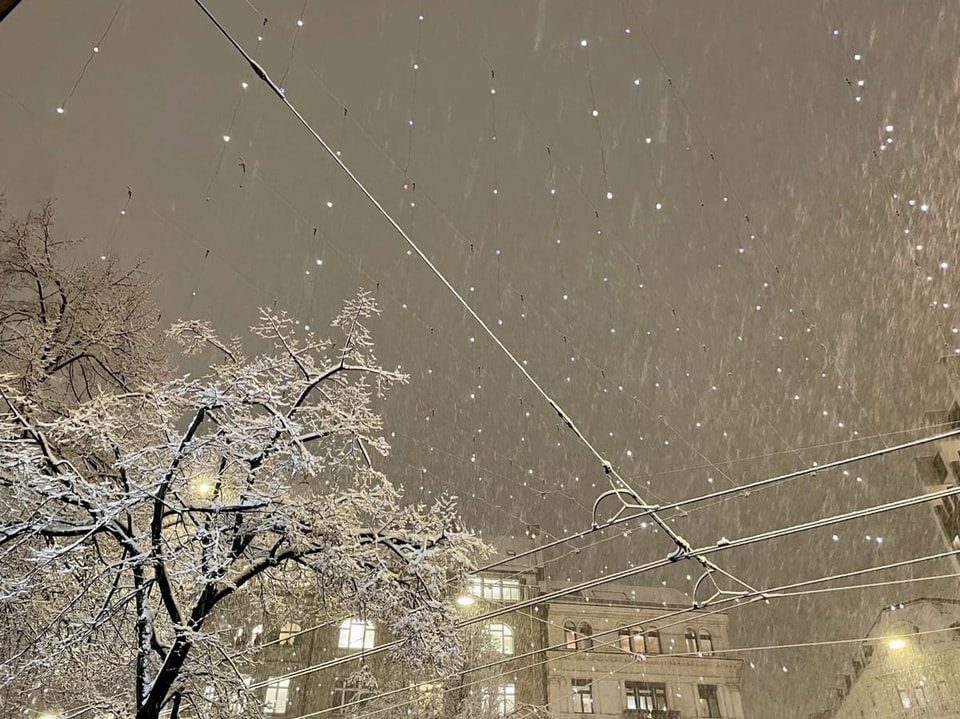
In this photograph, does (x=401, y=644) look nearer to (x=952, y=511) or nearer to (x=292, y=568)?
(x=292, y=568)

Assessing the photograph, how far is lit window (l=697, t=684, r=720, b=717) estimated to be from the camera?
31.8m

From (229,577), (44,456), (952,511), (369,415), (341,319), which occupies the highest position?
(952,511)

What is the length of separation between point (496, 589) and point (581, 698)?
664cm

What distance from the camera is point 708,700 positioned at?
32.1m

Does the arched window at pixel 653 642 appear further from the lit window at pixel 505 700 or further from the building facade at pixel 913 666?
the building facade at pixel 913 666

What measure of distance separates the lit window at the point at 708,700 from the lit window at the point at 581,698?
571 centimetres

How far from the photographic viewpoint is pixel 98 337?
490 inches

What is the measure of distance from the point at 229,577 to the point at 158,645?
51.4 inches

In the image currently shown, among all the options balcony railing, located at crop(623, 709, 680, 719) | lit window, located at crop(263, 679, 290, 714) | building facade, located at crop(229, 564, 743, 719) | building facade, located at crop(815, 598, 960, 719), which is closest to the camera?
lit window, located at crop(263, 679, 290, 714)

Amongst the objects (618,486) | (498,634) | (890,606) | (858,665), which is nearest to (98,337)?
(618,486)

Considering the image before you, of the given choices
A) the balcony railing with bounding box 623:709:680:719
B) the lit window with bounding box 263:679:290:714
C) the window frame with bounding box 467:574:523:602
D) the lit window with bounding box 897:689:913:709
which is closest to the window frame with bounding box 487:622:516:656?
the window frame with bounding box 467:574:523:602

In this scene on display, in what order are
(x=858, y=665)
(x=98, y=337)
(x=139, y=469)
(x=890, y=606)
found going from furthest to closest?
(x=858, y=665)
(x=890, y=606)
(x=98, y=337)
(x=139, y=469)

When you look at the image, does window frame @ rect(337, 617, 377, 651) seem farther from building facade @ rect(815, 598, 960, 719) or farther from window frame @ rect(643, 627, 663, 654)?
building facade @ rect(815, 598, 960, 719)

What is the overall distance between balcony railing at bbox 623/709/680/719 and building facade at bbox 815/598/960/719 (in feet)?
31.6
